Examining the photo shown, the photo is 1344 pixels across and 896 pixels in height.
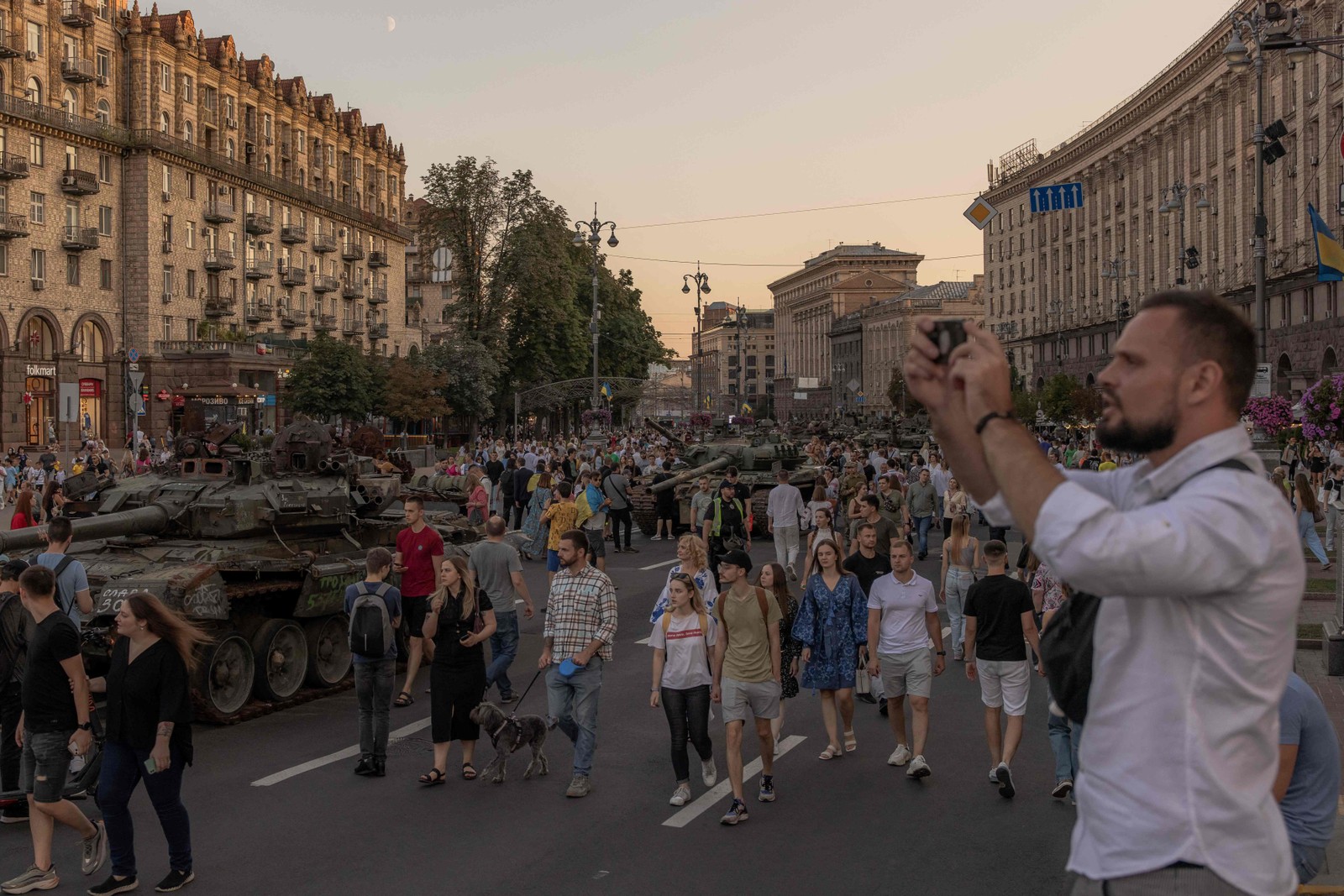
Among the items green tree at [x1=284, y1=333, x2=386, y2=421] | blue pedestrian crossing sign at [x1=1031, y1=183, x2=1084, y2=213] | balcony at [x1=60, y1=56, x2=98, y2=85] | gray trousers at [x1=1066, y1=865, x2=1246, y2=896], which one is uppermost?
→ balcony at [x1=60, y1=56, x2=98, y2=85]

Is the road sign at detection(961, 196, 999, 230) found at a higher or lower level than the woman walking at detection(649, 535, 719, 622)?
higher

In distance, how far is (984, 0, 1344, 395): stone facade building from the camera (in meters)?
40.7

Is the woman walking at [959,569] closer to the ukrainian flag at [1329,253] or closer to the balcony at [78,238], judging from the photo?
the ukrainian flag at [1329,253]

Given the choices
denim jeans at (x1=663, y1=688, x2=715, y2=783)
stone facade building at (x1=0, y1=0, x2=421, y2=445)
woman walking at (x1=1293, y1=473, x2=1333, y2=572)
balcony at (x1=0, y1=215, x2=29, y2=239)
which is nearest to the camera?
denim jeans at (x1=663, y1=688, x2=715, y2=783)

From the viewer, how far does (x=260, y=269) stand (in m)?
62.8

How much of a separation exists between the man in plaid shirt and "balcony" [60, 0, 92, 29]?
48.2 m

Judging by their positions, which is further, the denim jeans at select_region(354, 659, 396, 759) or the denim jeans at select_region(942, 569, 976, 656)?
the denim jeans at select_region(942, 569, 976, 656)

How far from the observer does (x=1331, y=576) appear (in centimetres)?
1864

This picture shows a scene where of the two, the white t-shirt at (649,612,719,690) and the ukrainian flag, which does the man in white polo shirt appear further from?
the ukrainian flag

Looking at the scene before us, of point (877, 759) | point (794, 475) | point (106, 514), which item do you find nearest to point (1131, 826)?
point (877, 759)

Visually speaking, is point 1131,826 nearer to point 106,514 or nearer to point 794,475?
point 106,514

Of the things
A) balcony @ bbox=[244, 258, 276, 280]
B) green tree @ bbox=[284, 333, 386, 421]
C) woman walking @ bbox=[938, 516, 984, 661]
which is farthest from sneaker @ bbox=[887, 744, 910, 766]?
balcony @ bbox=[244, 258, 276, 280]

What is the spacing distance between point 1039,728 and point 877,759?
5.65ft

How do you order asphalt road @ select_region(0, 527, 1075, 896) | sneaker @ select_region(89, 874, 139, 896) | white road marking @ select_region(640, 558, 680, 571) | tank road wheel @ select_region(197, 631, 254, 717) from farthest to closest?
white road marking @ select_region(640, 558, 680, 571)
tank road wheel @ select_region(197, 631, 254, 717)
asphalt road @ select_region(0, 527, 1075, 896)
sneaker @ select_region(89, 874, 139, 896)
